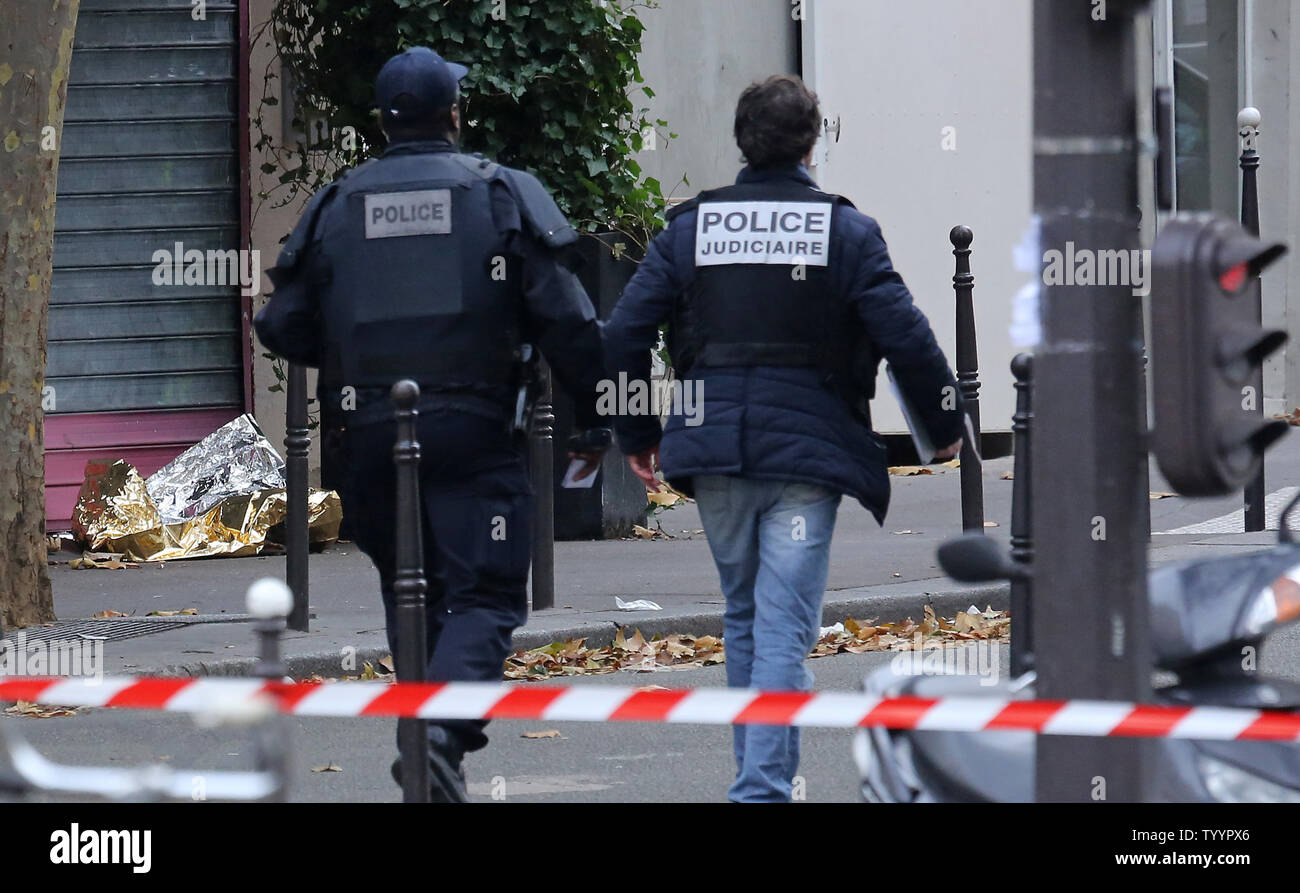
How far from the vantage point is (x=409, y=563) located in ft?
15.9

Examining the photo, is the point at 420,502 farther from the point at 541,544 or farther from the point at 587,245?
the point at 587,245

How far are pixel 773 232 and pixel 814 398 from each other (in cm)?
43

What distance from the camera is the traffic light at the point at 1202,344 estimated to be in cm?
298

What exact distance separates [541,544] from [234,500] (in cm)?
312

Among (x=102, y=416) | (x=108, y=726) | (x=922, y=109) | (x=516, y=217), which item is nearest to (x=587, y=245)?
(x=102, y=416)

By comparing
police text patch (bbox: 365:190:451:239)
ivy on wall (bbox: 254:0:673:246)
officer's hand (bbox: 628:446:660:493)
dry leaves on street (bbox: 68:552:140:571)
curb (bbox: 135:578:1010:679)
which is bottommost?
curb (bbox: 135:578:1010:679)

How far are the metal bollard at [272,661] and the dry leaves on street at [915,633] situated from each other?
436 cm

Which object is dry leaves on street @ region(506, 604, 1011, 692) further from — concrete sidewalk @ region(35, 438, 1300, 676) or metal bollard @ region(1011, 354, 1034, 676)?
metal bollard @ region(1011, 354, 1034, 676)

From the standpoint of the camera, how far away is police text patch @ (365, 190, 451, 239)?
16.4 ft

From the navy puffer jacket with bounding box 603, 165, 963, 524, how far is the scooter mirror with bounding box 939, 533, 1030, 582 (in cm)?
154

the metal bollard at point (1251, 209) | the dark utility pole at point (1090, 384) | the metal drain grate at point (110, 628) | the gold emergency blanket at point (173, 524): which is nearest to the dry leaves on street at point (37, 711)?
the metal drain grate at point (110, 628)

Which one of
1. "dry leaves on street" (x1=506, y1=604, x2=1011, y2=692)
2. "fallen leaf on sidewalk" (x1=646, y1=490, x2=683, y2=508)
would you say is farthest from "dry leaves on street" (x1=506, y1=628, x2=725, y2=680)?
"fallen leaf on sidewalk" (x1=646, y1=490, x2=683, y2=508)

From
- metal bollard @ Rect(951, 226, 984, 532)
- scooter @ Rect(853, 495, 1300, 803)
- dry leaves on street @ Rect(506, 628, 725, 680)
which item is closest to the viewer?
scooter @ Rect(853, 495, 1300, 803)

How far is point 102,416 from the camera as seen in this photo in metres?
11.6
